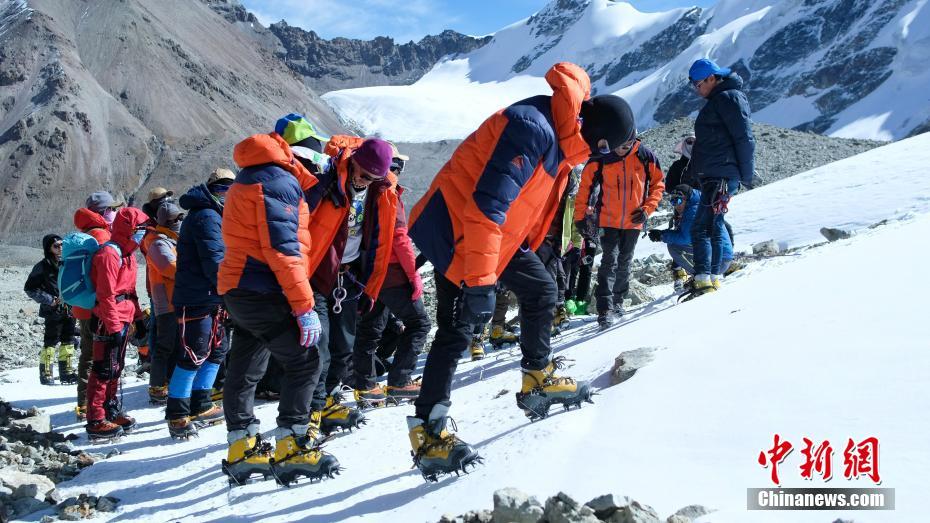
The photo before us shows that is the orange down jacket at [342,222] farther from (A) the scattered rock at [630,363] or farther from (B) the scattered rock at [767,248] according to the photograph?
(B) the scattered rock at [767,248]

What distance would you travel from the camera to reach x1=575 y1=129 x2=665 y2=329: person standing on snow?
7.48 meters

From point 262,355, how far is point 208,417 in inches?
83.2

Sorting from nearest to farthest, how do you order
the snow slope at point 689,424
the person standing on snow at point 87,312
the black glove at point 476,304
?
the snow slope at point 689,424
the black glove at point 476,304
the person standing on snow at point 87,312

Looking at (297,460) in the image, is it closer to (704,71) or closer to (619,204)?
(619,204)

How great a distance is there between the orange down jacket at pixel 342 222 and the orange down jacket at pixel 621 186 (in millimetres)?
2705

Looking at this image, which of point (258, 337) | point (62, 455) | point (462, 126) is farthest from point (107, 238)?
point (462, 126)

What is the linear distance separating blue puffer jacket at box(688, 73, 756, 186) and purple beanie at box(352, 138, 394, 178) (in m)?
3.27

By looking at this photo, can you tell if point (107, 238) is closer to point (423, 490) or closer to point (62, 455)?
point (62, 455)

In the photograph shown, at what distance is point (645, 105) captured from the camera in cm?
17400

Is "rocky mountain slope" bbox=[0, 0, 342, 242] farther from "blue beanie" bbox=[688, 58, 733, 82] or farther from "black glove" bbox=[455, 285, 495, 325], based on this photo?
"black glove" bbox=[455, 285, 495, 325]

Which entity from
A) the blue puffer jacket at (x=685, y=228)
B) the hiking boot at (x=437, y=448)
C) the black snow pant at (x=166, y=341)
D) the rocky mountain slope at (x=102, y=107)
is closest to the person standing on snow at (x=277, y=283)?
the hiking boot at (x=437, y=448)

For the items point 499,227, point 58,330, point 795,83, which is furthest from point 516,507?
point 795,83

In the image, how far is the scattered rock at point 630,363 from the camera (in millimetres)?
4520

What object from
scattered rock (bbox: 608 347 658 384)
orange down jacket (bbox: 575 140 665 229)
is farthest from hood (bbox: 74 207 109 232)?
scattered rock (bbox: 608 347 658 384)
